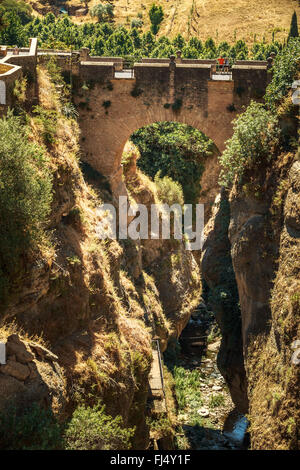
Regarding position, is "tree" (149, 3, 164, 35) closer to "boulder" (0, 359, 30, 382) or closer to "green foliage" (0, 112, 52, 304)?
"green foliage" (0, 112, 52, 304)

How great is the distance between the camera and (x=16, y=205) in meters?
12.0

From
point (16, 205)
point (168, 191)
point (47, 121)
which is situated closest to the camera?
point (16, 205)

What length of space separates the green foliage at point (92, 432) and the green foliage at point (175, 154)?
21.1m

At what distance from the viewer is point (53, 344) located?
580 inches

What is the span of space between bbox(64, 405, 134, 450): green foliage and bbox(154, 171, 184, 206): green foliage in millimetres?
18318

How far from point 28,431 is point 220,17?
6574 cm

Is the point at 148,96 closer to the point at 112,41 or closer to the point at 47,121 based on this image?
the point at 47,121

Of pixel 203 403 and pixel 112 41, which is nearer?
pixel 203 403

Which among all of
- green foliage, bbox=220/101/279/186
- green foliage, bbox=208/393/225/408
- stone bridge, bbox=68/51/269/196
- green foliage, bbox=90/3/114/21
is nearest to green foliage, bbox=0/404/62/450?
green foliage, bbox=220/101/279/186

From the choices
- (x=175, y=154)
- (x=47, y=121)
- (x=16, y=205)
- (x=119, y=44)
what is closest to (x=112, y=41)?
(x=119, y=44)

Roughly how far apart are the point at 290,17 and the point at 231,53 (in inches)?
685

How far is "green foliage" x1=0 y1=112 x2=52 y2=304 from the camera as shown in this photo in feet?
38.8

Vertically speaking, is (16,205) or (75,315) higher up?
(16,205)

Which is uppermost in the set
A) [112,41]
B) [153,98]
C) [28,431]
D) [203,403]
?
[112,41]
